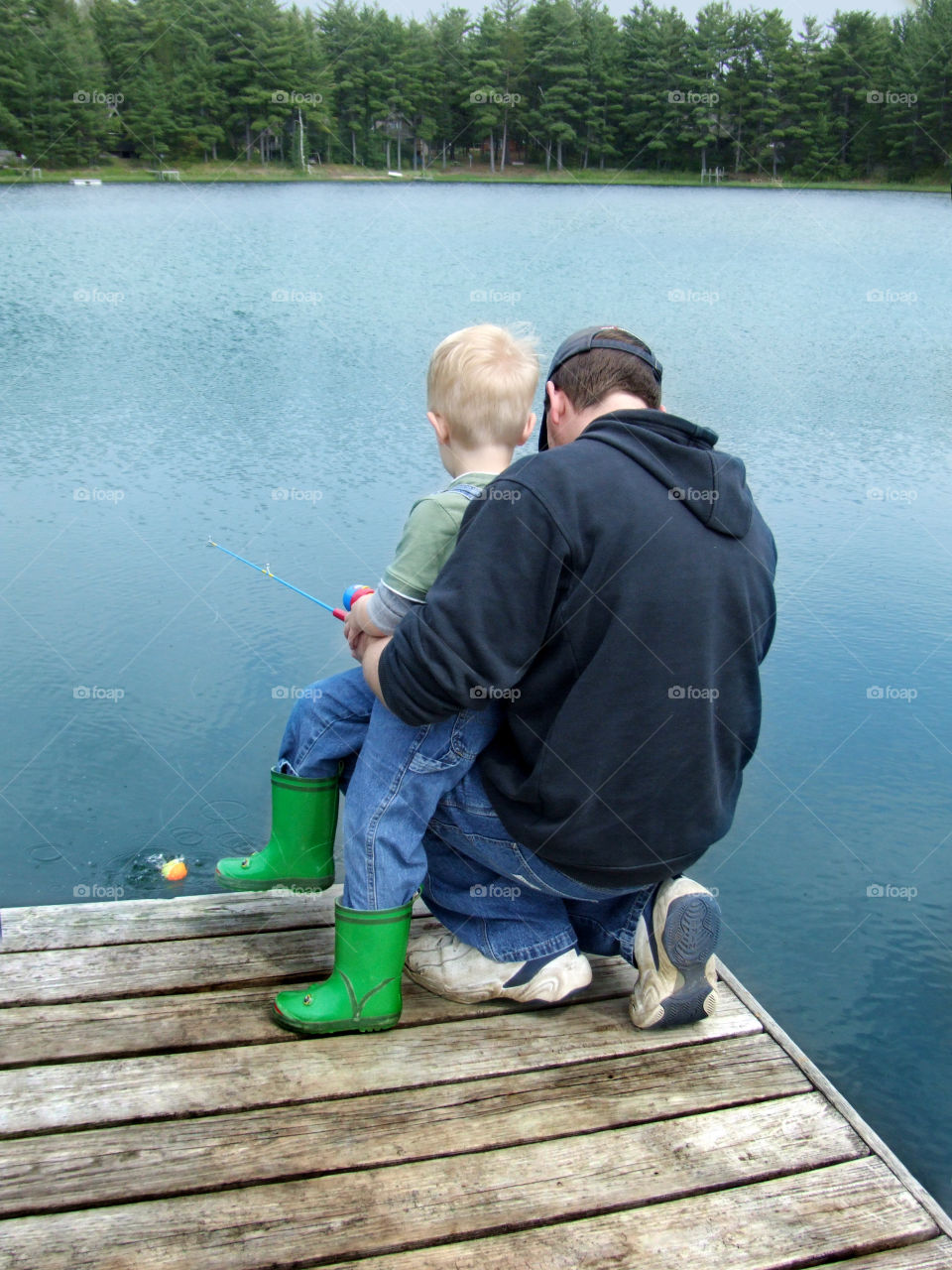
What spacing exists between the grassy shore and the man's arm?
13.9 metres

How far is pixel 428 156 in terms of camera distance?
16.0m

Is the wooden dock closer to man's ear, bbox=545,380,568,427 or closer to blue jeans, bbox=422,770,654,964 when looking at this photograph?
blue jeans, bbox=422,770,654,964

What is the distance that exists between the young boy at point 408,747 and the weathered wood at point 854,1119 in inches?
22.3

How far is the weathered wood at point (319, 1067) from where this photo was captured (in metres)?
1.40

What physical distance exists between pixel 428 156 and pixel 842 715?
14651 mm

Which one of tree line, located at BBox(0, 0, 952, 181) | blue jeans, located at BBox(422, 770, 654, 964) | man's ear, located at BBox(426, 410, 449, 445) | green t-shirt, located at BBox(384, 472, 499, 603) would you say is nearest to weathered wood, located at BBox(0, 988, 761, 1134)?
blue jeans, located at BBox(422, 770, 654, 964)

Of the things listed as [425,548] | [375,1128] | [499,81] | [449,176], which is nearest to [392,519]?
[425,548]

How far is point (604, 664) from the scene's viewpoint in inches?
55.0

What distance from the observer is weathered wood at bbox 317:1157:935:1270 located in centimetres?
120

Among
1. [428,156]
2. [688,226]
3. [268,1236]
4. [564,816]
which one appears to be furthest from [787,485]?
[428,156]

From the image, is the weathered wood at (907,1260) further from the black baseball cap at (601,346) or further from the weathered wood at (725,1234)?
the black baseball cap at (601,346)

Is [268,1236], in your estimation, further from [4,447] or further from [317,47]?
[317,47]

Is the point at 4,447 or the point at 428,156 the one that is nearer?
the point at 4,447

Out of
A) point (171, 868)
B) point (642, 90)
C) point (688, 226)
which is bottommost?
point (171, 868)
